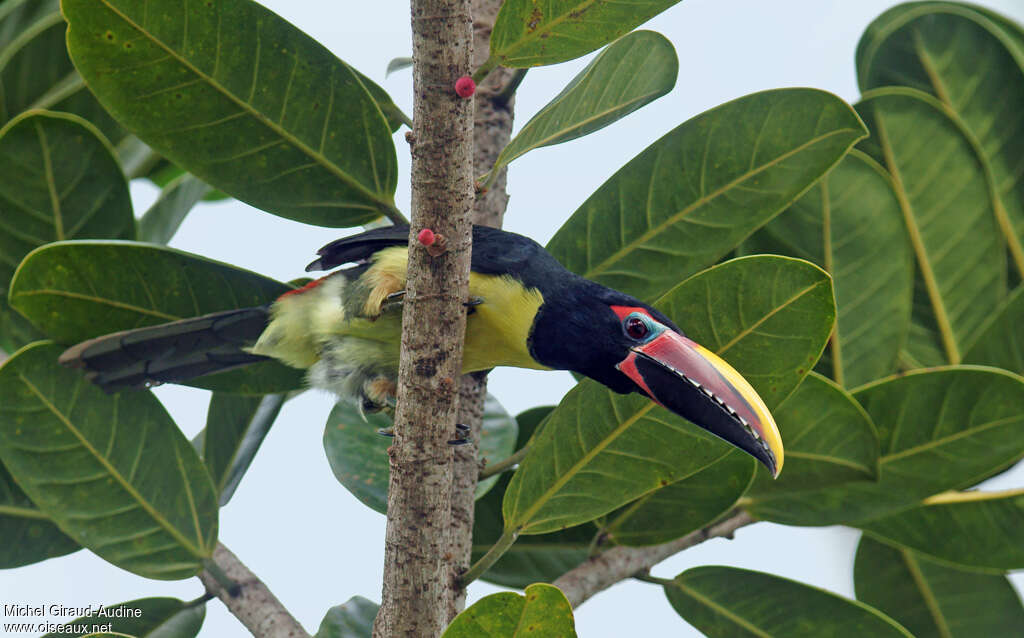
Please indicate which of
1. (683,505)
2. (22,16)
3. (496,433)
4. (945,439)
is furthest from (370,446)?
(22,16)

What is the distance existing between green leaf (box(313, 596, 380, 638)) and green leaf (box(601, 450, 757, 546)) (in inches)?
A: 18.8

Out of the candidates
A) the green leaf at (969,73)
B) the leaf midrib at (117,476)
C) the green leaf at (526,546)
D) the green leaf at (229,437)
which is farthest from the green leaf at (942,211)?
the leaf midrib at (117,476)

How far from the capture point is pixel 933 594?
88.9 inches

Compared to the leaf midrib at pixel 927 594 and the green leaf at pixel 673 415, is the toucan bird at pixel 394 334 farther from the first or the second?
the leaf midrib at pixel 927 594

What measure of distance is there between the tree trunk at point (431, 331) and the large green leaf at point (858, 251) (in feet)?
3.15

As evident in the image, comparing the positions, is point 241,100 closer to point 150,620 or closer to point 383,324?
point 383,324

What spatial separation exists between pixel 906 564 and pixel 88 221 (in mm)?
1946

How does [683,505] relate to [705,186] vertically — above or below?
below

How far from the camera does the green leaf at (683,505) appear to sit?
1777 mm

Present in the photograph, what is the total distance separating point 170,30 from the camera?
1.63 metres

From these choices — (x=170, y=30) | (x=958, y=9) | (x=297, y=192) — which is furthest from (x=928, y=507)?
(x=170, y=30)

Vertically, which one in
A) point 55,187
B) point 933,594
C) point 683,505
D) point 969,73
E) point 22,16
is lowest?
point 933,594

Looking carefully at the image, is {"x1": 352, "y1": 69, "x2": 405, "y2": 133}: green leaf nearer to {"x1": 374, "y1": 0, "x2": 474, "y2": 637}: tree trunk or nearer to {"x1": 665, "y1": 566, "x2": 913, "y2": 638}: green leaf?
{"x1": 374, "y1": 0, "x2": 474, "y2": 637}: tree trunk

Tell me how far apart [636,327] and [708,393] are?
1.05ft
